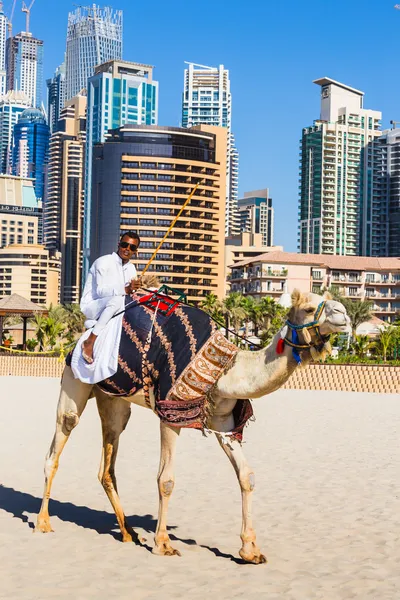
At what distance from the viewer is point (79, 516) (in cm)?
952

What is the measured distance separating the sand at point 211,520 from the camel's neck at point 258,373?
1483 millimetres

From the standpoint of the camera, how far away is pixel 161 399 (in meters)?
7.86

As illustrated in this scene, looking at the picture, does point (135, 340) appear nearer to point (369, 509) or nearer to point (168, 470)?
point (168, 470)

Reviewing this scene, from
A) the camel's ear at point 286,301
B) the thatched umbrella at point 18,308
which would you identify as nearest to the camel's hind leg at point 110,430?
the camel's ear at point 286,301

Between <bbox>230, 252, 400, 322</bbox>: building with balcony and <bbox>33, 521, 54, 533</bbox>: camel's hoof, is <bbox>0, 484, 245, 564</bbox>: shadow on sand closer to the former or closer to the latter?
<bbox>33, 521, 54, 533</bbox>: camel's hoof

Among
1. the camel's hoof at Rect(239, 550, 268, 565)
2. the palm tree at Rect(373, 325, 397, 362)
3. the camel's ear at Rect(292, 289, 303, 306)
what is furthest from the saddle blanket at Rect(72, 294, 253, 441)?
the palm tree at Rect(373, 325, 397, 362)

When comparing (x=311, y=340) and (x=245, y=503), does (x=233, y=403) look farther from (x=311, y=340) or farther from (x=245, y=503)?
(x=311, y=340)

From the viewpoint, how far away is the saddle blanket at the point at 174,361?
7.76 metres

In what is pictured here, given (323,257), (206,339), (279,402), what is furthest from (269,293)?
(206,339)

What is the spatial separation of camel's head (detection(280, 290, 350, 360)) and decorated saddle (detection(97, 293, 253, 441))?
0.75 meters

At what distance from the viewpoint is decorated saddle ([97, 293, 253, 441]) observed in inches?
306

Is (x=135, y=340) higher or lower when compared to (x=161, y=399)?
higher

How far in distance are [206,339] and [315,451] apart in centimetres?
757

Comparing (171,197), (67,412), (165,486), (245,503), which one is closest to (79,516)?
(67,412)
